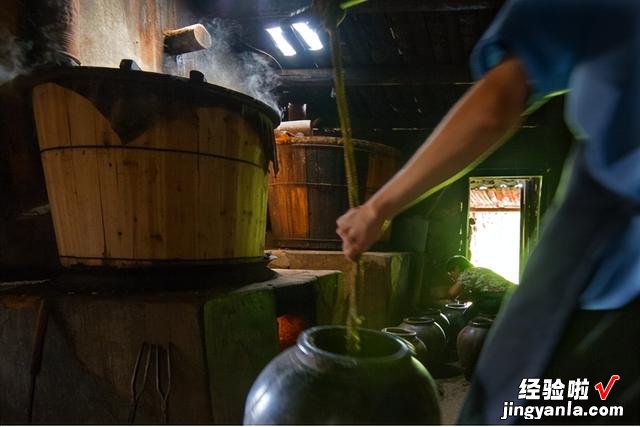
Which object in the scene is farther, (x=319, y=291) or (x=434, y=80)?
(x=434, y=80)

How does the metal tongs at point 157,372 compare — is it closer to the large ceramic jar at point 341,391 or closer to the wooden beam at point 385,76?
the large ceramic jar at point 341,391

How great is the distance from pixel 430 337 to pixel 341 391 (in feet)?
14.4

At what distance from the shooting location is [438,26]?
6.49 m

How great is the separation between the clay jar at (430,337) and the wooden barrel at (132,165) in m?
3.47

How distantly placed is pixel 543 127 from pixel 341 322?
9.03 metres

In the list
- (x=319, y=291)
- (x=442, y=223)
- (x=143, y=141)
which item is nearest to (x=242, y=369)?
(x=319, y=291)

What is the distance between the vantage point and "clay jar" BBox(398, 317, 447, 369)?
5.36 metres

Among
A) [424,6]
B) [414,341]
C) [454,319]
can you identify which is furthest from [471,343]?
[424,6]

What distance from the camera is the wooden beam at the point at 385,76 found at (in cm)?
758

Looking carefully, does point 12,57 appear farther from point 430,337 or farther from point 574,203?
point 430,337

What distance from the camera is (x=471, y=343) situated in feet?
17.3

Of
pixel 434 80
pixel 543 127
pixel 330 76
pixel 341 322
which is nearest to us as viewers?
pixel 341 322

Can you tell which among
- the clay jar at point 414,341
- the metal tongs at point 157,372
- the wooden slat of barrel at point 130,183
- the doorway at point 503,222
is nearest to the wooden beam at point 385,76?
the doorway at point 503,222

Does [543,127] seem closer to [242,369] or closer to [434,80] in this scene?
[434,80]
